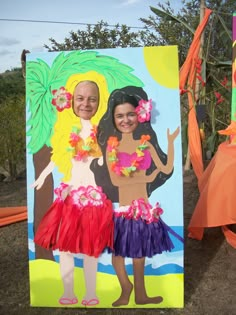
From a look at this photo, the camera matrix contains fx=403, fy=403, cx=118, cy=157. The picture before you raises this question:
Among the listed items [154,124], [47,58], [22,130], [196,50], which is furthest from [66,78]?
[22,130]

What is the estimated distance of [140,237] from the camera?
2.47 m

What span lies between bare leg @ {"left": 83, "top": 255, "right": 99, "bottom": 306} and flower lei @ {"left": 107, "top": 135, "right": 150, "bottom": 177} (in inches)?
23.2

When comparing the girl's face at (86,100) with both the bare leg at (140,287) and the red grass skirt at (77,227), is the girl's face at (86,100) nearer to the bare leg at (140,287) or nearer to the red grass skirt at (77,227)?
the red grass skirt at (77,227)

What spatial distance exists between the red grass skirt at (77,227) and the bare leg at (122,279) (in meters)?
0.12

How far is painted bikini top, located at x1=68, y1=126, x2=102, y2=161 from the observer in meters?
2.42

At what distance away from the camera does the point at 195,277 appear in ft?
10.3

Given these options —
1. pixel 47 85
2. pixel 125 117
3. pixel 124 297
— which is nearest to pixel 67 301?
pixel 124 297

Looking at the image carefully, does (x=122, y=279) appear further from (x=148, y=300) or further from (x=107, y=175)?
(x=107, y=175)

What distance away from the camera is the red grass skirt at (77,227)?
8.05 feet

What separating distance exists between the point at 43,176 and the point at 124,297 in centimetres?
92

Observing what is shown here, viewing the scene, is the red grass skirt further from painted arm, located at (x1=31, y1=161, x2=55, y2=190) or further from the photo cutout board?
painted arm, located at (x1=31, y1=161, x2=55, y2=190)

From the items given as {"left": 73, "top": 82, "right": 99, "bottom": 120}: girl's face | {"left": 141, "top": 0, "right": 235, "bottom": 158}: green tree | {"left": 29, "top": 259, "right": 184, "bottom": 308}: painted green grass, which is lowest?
{"left": 29, "top": 259, "right": 184, "bottom": 308}: painted green grass

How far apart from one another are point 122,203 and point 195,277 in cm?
110

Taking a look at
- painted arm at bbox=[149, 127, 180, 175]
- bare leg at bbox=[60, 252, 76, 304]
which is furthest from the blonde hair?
bare leg at bbox=[60, 252, 76, 304]
